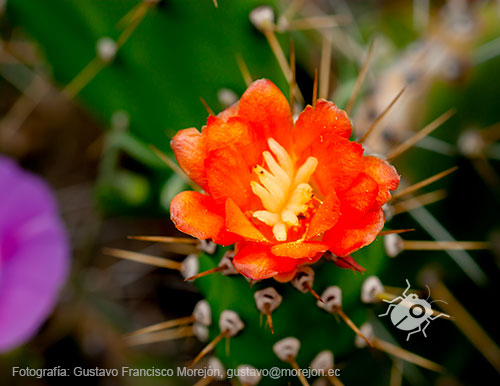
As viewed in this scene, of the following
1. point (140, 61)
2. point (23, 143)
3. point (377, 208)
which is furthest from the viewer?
point (23, 143)

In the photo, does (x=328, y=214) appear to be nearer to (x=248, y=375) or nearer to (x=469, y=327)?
(x=248, y=375)

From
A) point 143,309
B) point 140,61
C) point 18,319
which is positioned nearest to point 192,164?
point 140,61

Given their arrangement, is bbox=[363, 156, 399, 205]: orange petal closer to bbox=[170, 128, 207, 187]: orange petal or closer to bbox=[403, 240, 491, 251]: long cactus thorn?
bbox=[170, 128, 207, 187]: orange petal

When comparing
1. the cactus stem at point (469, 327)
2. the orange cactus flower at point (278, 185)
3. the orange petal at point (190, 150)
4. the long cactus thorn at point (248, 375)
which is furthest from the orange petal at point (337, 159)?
the cactus stem at point (469, 327)

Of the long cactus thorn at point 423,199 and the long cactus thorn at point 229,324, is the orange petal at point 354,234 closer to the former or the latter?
the long cactus thorn at point 229,324

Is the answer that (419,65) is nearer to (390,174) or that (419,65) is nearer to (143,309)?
(390,174)

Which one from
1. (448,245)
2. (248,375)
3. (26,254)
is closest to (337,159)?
(248,375)

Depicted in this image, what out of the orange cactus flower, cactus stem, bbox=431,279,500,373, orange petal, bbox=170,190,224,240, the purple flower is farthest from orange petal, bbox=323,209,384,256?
the purple flower

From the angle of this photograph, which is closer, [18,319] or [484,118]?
[484,118]
